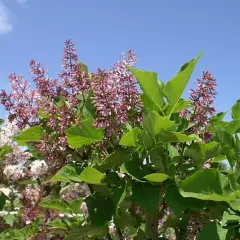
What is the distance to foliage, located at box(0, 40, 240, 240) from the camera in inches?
66.7

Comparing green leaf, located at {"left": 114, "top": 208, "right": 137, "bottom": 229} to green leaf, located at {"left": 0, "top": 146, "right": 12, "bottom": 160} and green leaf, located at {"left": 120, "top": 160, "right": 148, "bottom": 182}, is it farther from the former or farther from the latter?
green leaf, located at {"left": 0, "top": 146, "right": 12, "bottom": 160}

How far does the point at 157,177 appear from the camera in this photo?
5.47 feet

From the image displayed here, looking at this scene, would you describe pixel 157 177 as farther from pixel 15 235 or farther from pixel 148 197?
pixel 15 235

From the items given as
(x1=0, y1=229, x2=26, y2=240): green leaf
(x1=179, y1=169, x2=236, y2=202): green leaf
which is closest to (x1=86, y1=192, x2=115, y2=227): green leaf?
(x1=179, y1=169, x2=236, y2=202): green leaf

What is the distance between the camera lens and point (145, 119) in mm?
1666

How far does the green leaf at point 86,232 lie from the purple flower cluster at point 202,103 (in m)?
0.70

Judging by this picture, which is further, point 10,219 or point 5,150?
point 10,219

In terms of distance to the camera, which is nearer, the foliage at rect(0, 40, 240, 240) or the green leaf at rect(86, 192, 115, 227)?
the foliage at rect(0, 40, 240, 240)

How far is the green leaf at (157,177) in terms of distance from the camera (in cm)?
165

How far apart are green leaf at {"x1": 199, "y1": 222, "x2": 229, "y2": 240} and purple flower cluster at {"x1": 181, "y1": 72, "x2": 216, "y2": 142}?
0.41 metres

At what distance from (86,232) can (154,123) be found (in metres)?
0.83

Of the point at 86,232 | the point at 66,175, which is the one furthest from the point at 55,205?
the point at 66,175

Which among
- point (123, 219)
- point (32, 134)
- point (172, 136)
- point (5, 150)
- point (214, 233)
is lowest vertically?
point (214, 233)

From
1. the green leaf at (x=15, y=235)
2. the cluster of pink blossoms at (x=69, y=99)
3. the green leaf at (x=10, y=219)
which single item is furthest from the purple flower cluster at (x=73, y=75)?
the green leaf at (x=10, y=219)
